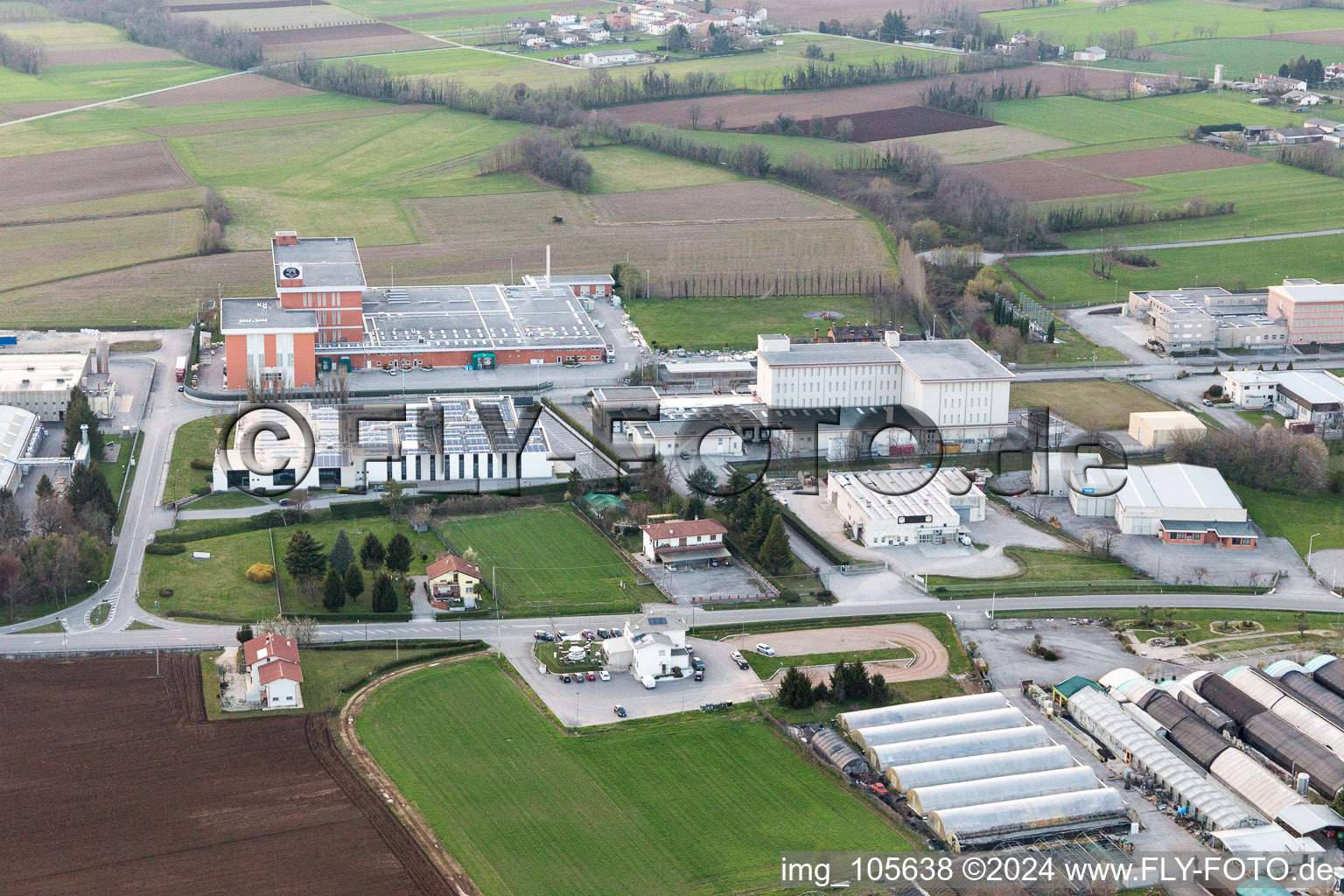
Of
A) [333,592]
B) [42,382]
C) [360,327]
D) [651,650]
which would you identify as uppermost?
[360,327]

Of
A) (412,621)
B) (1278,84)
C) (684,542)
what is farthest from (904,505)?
(1278,84)

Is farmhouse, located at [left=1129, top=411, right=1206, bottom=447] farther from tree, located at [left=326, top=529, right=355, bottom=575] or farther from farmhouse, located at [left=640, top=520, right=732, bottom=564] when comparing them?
tree, located at [left=326, top=529, right=355, bottom=575]

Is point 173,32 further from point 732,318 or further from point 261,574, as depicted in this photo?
point 261,574

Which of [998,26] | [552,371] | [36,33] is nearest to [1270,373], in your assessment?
[552,371]

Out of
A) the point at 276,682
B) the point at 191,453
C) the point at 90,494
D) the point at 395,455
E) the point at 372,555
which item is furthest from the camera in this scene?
the point at 191,453

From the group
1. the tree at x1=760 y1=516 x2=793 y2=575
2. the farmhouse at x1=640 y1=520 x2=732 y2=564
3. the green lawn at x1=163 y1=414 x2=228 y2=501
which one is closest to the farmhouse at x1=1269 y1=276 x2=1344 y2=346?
the tree at x1=760 y1=516 x2=793 y2=575

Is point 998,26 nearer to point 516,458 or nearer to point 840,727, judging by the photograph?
point 516,458
